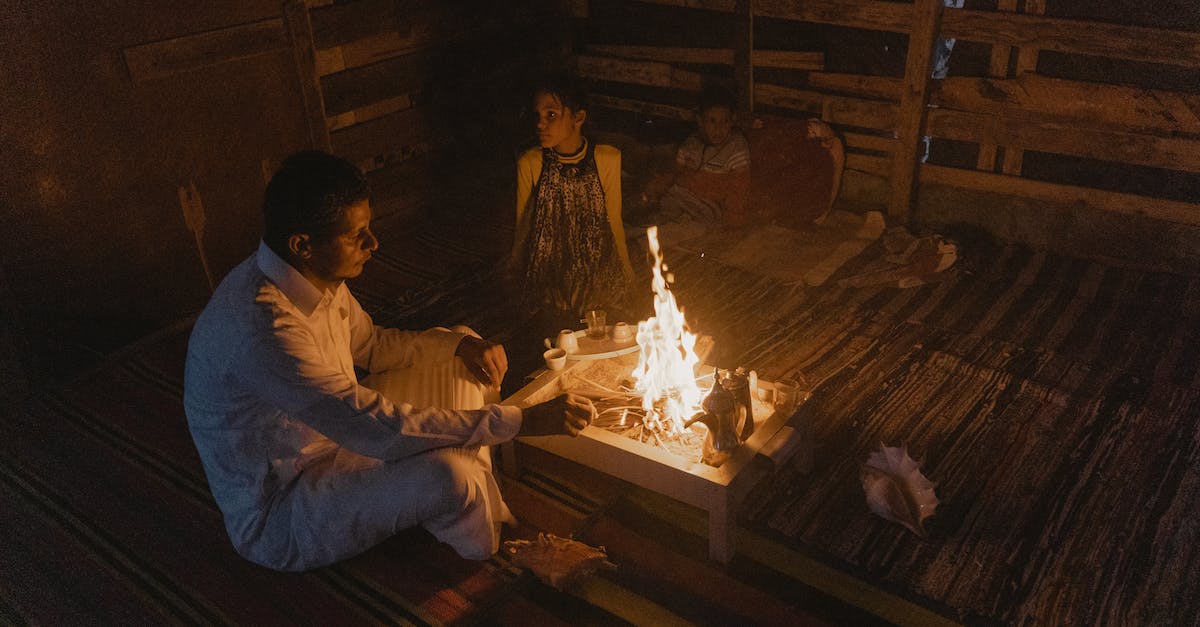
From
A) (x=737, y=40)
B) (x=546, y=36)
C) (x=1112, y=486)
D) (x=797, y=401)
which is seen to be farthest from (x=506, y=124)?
(x=1112, y=486)

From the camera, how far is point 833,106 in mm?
7043

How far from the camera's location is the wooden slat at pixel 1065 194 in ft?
19.3

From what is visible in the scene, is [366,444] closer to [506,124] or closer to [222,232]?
[222,232]

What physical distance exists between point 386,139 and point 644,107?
2.41m

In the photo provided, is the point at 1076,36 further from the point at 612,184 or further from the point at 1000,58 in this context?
the point at 612,184

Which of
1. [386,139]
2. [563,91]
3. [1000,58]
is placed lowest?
[386,139]

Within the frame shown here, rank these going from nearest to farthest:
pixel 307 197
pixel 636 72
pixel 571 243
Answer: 1. pixel 307 197
2. pixel 571 243
3. pixel 636 72

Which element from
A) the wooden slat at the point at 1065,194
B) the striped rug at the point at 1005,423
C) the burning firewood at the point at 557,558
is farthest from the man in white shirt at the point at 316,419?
the wooden slat at the point at 1065,194

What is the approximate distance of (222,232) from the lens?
6191mm

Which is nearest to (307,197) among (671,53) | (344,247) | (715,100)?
(344,247)

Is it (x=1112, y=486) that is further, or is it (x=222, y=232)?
(x=222, y=232)

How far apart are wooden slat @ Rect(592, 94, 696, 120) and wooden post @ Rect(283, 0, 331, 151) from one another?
2.83 metres

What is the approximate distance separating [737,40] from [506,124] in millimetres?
2282

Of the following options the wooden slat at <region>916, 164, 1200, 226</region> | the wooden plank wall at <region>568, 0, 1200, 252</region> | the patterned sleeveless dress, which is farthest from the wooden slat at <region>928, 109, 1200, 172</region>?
the patterned sleeveless dress
